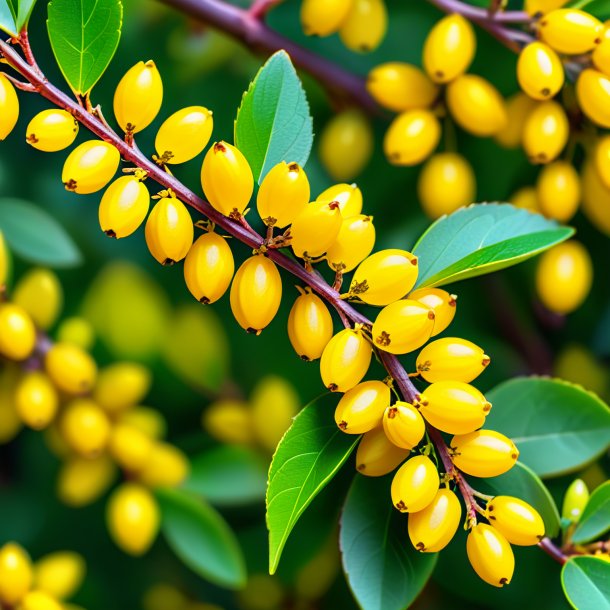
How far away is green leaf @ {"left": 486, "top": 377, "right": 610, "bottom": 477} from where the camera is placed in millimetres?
591

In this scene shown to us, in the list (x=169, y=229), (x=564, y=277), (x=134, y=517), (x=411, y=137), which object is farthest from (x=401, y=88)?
(x=134, y=517)

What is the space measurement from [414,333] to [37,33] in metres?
0.51

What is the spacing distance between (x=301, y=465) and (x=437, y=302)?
113mm

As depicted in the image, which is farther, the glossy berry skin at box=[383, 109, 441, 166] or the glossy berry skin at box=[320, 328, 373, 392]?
the glossy berry skin at box=[383, 109, 441, 166]

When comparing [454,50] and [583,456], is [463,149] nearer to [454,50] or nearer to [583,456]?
[454,50]

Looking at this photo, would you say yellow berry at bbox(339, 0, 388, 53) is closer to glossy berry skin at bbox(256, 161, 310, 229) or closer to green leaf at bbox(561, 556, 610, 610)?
glossy berry skin at bbox(256, 161, 310, 229)

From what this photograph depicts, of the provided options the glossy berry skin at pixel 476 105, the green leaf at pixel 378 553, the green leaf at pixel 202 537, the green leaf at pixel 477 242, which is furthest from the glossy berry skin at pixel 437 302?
the green leaf at pixel 202 537

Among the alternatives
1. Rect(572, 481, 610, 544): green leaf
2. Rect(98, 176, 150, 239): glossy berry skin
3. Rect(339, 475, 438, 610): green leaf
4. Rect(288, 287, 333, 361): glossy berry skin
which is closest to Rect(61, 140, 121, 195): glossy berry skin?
Rect(98, 176, 150, 239): glossy berry skin

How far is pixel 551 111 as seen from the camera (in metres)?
0.64

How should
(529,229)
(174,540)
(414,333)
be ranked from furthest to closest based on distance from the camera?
(174,540) < (529,229) < (414,333)

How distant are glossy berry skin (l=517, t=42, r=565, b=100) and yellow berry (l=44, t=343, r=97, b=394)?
0.38 meters

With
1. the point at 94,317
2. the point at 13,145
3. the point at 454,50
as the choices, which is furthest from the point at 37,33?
the point at 454,50

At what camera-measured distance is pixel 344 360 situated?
1.51 feet

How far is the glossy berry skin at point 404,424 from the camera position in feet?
1.47
